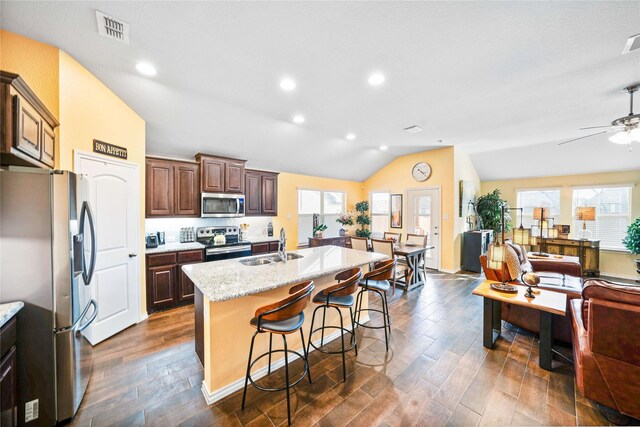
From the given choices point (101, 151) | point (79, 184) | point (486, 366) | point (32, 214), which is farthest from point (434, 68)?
point (101, 151)

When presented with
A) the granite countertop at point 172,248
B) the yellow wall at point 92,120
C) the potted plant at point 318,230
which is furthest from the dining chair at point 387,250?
the yellow wall at point 92,120

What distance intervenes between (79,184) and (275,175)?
363cm

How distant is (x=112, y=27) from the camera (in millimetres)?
1832

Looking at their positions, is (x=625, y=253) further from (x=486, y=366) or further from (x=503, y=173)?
(x=486, y=366)

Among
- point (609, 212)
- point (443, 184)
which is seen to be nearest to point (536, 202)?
point (609, 212)

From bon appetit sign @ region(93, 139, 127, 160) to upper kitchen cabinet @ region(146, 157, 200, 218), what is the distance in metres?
0.72

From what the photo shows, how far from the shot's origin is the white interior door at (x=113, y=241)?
254cm

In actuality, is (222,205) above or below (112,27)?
below

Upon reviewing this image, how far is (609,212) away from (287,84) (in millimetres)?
7460

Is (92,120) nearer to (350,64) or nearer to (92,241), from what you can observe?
(92,241)

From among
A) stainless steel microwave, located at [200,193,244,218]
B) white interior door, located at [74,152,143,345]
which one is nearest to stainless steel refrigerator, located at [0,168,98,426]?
white interior door, located at [74,152,143,345]

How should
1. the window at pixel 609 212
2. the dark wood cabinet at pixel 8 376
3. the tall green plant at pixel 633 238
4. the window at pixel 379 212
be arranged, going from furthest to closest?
the window at pixel 379 212, the window at pixel 609 212, the tall green plant at pixel 633 238, the dark wood cabinet at pixel 8 376

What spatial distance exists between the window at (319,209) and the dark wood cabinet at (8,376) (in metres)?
4.75

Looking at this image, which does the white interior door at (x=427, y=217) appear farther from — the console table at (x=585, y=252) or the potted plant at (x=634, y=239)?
the potted plant at (x=634, y=239)
